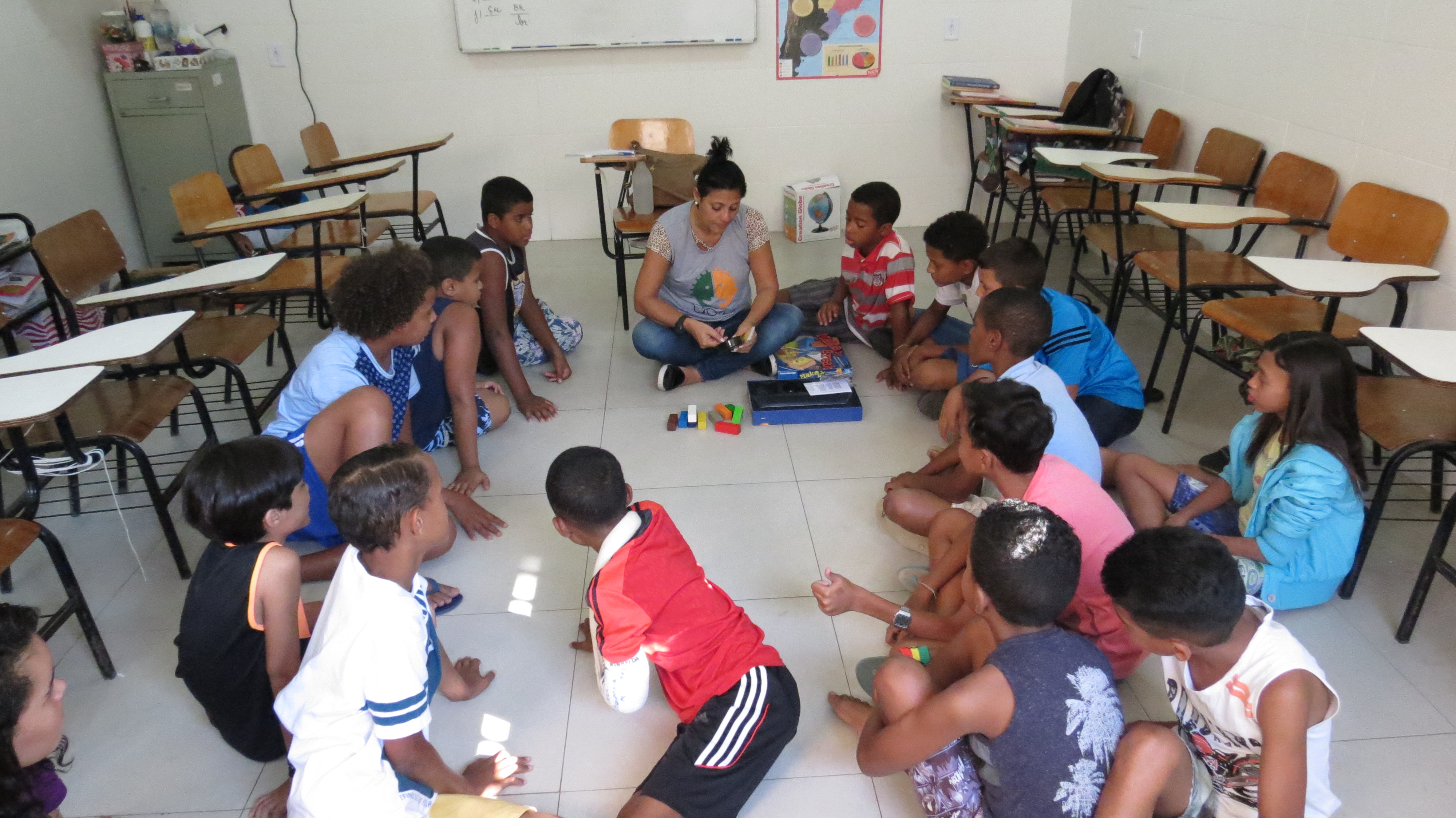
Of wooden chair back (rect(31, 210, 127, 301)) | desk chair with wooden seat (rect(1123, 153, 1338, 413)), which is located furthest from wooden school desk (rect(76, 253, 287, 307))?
desk chair with wooden seat (rect(1123, 153, 1338, 413))

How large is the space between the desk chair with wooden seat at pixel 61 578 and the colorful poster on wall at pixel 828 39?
13.2ft

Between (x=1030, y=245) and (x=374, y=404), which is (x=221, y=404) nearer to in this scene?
(x=374, y=404)

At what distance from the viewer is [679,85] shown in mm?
4906

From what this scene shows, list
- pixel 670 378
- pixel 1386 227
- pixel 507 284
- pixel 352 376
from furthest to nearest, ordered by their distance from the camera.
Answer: pixel 670 378 → pixel 507 284 → pixel 1386 227 → pixel 352 376

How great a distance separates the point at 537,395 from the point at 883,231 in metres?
1.37

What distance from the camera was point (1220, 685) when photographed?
54.9 inches

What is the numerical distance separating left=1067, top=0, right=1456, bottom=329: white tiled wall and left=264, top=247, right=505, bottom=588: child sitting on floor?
2.78m

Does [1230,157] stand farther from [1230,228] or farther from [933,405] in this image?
[933,405]

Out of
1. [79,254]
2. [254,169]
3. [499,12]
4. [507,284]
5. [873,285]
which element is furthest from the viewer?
[499,12]

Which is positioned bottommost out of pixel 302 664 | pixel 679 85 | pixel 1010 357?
pixel 302 664

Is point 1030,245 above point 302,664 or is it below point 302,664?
above

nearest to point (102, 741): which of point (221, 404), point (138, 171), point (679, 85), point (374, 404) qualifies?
point (374, 404)

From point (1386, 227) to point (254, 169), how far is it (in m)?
4.14

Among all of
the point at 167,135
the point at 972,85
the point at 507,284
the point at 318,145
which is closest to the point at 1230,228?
the point at 972,85
